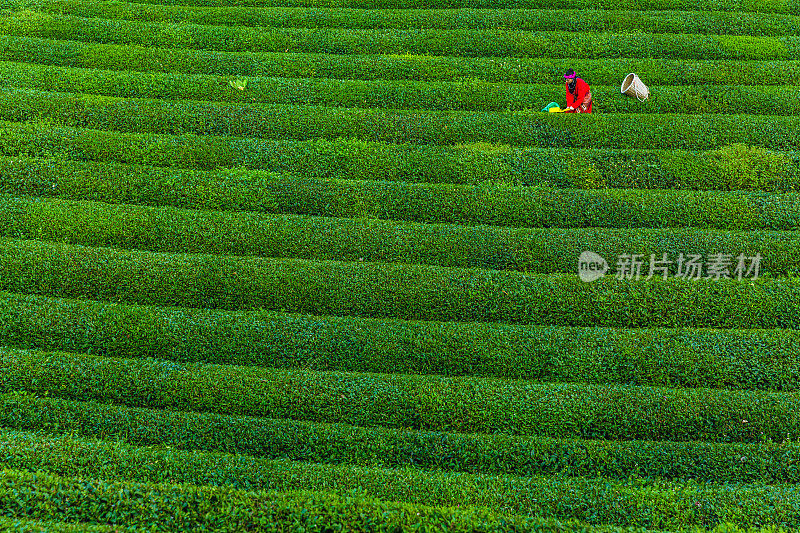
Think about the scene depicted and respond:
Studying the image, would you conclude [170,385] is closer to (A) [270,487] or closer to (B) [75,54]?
(A) [270,487]

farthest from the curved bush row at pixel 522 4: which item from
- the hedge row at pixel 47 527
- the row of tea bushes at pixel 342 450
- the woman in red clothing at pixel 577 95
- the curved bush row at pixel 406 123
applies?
the hedge row at pixel 47 527

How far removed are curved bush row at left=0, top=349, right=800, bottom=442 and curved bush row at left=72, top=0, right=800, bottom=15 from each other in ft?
30.8

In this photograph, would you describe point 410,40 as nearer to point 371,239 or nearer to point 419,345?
point 371,239

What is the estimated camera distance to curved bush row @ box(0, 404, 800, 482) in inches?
287

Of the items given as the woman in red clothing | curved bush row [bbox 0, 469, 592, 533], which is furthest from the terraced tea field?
the woman in red clothing

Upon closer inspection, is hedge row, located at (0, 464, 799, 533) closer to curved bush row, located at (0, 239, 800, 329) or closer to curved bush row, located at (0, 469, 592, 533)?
curved bush row, located at (0, 469, 592, 533)

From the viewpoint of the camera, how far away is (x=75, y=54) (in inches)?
508

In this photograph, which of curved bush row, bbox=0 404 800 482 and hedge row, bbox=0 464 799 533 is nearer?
hedge row, bbox=0 464 799 533

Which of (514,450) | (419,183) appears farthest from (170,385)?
(419,183)

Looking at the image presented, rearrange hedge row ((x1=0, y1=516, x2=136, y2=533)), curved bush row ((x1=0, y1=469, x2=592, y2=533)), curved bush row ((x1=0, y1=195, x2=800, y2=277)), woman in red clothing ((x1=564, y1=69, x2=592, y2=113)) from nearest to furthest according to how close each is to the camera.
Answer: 1. hedge row ((x1=0, y1=516, x2=136, y2=533))
2. curved bush row ((x1=0, y1=469, x2=592, y2=533))
3. curved bush row ((x1=0, y1=195, x2=800, y2=277))
4. woman in red clothing ((x1=564, y1=69, x2=592, y2=113))

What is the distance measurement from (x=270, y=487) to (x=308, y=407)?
1.16 meters

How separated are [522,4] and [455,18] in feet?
5.47

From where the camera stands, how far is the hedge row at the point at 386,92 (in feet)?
38.6

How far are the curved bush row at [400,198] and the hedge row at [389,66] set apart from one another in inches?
123
